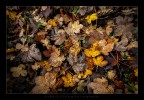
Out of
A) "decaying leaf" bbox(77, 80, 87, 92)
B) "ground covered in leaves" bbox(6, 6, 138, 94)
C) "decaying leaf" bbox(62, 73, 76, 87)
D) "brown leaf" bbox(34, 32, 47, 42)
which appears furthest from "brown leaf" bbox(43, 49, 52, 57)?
"decaying leaf" bbox(77, 80, 87, 92)

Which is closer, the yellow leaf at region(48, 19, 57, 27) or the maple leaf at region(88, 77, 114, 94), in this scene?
A: the maple leaf at region(88, 77, 114, 94)

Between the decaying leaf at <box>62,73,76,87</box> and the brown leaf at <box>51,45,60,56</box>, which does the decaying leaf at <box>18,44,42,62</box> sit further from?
the decaying leaf at <box>62,73,76,87</box>

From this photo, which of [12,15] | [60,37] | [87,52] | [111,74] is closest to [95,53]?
[87,52]

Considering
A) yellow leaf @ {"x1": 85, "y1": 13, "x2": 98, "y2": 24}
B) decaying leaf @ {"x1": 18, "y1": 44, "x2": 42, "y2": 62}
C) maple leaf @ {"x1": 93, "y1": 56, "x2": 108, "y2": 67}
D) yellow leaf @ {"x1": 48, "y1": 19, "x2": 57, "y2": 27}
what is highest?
yellow leaf @ {"x1": 85, "y1": 13, "x2": 98, "y2": 24}

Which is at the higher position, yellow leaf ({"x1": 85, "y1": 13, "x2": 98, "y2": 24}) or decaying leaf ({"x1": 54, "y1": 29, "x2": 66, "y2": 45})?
yellow leaf ({"x1": 85, "y1": 13, "x2": 98, "y2": 24})

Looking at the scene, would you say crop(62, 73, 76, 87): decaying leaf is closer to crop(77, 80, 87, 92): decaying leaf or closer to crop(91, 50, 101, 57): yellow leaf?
crop(77, 80, 87, 92): decaying leaf

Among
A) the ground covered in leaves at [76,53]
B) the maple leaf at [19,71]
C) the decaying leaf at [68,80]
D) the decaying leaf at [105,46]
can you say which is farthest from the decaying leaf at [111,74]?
the maple leaf at [19,71]

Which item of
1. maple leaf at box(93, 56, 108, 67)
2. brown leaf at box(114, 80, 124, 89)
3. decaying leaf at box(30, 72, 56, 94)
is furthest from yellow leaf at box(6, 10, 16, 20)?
brown leaf at box(114, 80, 124, 89)
